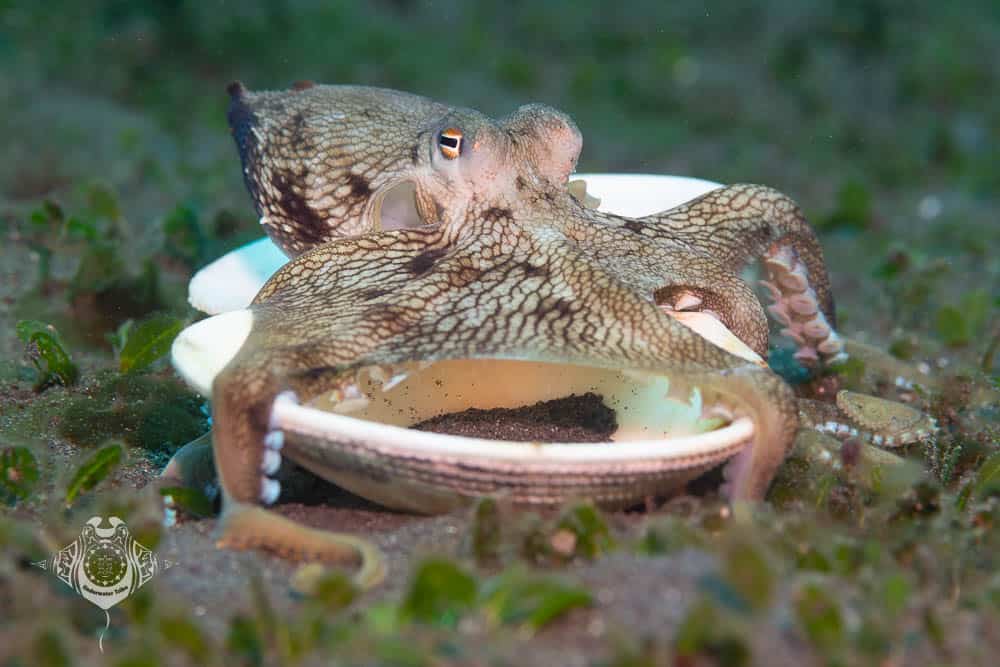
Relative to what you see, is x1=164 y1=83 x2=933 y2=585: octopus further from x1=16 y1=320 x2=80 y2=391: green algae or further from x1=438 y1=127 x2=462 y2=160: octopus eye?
x1=16 y1=320 x2=80 y2=391: green algae

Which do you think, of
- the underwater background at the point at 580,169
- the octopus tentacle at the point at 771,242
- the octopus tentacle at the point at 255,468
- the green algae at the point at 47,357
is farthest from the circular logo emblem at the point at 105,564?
the octopus tentacle at the point at 771,242

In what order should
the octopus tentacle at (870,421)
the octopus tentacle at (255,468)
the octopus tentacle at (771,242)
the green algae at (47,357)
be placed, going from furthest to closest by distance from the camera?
the green algae at (47,357)
the octopus tentacle at (870,421)
the octopus tentacle at (771,242)
the octopus tentacle at (255,468)

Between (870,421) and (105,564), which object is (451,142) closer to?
(105,564)

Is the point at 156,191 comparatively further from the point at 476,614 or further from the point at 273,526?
the point at 476,614

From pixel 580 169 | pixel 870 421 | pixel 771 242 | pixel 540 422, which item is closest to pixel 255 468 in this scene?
pixel 540 422

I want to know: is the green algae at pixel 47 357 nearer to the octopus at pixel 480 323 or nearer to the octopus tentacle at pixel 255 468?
the octopus at pixel 480 323

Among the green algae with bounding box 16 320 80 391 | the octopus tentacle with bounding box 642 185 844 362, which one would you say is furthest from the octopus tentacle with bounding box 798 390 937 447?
the green algae with bounding box 16 320 80 391
